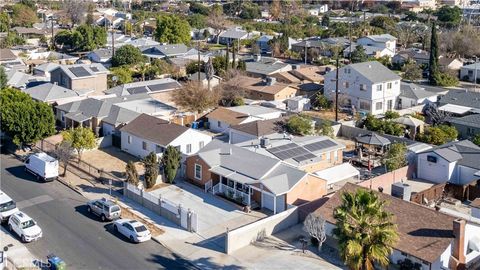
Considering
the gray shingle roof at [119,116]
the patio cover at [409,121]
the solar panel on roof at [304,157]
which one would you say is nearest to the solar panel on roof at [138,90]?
Answer: the gray shingle roof at [119,116]

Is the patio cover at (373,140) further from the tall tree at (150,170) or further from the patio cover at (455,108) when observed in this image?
the tall tree at (150,170)

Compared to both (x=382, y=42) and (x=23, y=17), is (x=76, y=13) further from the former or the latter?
(x=382, y=42)

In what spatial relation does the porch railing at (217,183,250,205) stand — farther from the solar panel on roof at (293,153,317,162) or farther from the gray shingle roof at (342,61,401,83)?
the gray shingle roof at (342,61,401,83)

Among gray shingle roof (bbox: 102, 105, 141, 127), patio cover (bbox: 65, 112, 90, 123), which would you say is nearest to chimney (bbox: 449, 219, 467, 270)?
gray shingle roof (bbox: 102, 105, 141, 127)

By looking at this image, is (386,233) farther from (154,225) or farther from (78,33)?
(78,33)

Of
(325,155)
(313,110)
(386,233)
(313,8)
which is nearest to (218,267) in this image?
(386,233)
